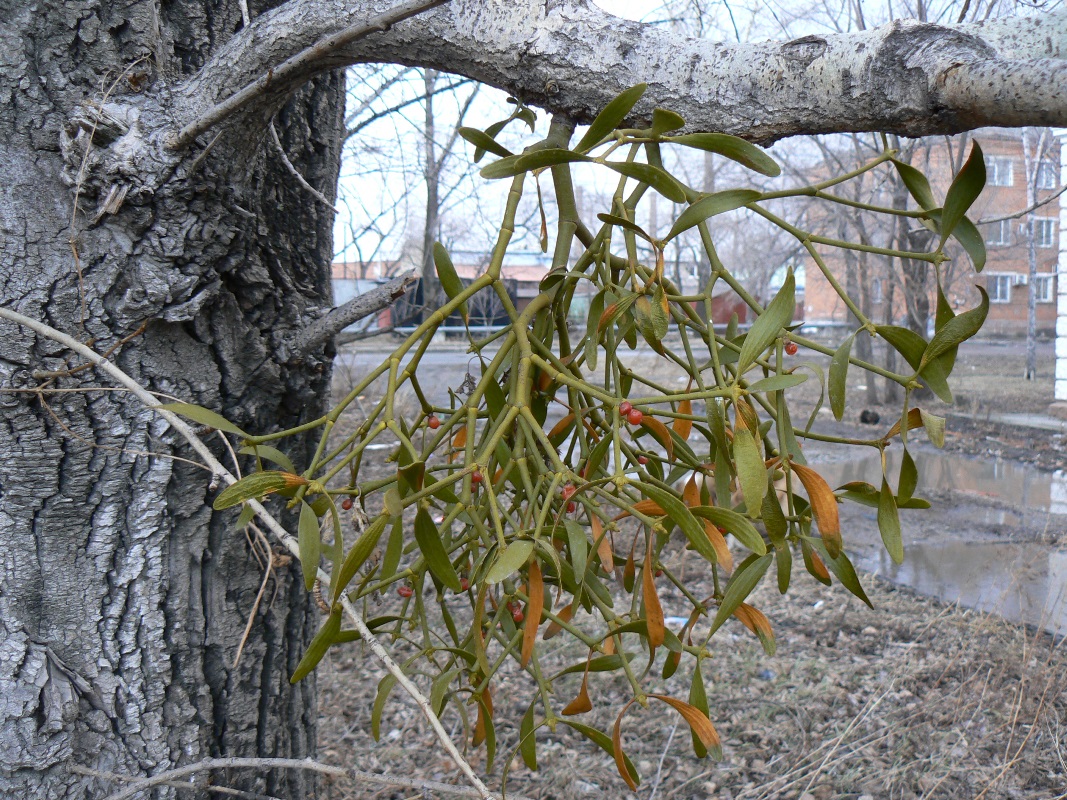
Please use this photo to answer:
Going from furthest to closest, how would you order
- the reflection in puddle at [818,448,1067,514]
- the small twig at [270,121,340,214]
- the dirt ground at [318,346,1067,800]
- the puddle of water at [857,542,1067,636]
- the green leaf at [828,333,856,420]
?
the reflection in puddle at [818,448,1067,514] < the puddle of water at [857,542,1067,636] < the dirt ground at [318,346,1067,800] < the small twig at [270,121,340,214] < the green leaf at [828,333,856,420]

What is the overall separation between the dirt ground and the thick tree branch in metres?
1.09

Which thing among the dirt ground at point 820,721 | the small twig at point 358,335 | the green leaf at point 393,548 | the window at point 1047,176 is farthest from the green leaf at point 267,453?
the window at point 1047,176

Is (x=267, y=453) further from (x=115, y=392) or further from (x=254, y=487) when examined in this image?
(x=115, y=392)

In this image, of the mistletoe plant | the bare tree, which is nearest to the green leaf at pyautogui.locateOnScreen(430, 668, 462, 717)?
the mistletoe plant

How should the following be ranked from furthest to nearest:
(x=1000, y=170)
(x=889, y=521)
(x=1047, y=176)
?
1. (x=1000, y=170)
2. (x=1047, y=176)
3. (x=889, y=521)

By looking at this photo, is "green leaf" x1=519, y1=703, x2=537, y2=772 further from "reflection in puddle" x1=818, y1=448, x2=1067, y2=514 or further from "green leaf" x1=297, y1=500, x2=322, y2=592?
"reflection in puddle" x1=818, y1=448, x2=1067, y2=514

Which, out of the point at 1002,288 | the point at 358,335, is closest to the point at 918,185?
the point at 358,335

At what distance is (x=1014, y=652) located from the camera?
1946 mm

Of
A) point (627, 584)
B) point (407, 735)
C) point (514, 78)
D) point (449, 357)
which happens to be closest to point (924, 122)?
point (514, 78)

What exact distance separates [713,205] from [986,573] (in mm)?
2788

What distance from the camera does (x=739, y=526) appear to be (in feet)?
1.73

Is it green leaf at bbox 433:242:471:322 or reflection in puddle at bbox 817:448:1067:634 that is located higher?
green leaf at bbox 433:242:471:322

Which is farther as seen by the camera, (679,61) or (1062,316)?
(1062,316)

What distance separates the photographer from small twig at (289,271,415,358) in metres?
0.87
